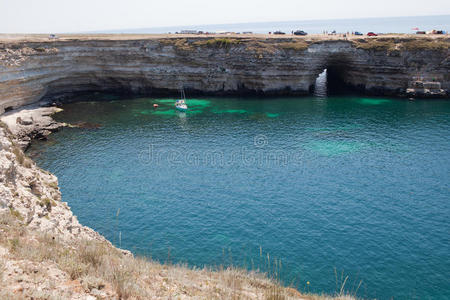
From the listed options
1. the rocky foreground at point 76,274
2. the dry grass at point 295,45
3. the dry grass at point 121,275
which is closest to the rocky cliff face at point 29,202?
the rocky foreground at point 76,274

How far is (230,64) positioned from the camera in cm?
9188

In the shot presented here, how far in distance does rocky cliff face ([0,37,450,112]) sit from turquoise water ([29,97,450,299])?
48.3 ft

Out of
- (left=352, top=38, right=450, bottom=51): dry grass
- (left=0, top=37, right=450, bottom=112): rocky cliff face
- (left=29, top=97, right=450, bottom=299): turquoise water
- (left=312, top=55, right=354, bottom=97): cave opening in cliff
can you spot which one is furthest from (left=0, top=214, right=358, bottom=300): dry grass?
(left=352, top=38, right=450, bottom=51): dry grass

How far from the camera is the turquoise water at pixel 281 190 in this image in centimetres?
3269

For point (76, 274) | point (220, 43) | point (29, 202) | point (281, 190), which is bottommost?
point (281, 190)

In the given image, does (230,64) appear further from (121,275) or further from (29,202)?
(121,275)

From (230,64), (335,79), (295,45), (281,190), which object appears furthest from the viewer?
(335,79)

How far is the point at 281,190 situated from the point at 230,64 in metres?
54.4

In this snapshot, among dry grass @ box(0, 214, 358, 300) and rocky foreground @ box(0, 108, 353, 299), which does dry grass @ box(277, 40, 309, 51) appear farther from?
dry grass @ box(0, 214, 358, 300)

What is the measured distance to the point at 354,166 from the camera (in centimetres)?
5119

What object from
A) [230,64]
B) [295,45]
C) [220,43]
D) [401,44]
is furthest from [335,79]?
[220,43]

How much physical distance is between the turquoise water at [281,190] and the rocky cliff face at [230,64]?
48.3 feet

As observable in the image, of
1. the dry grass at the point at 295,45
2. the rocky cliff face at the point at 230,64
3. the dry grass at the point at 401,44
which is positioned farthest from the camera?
the dry grass at the point at 295,45

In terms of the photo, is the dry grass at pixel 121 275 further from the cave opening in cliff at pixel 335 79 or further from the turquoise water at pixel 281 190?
the cave opening in cliff at pixel 335 79
